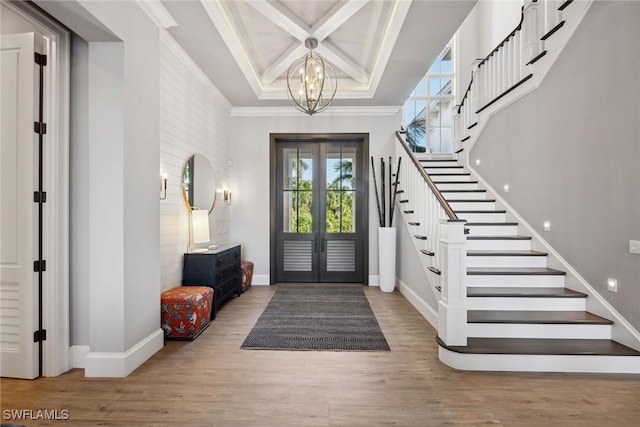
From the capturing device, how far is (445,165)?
619 cm

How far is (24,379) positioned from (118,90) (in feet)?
7.59

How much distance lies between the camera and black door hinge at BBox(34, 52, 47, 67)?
2.56 meters

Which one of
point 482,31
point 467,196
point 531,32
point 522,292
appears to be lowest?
point 522,292

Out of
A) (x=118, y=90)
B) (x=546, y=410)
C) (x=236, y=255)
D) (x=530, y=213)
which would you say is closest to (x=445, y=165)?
(x=530, y=213)

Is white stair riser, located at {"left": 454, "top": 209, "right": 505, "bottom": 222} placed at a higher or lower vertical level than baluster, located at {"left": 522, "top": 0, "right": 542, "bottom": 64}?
lower

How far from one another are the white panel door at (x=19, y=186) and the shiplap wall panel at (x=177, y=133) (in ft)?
3.51

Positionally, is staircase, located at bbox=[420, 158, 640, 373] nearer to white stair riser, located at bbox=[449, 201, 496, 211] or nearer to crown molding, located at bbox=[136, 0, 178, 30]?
white stair riser, located at bbox=[449, 201, 496, 211]

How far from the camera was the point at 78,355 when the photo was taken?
2.77 m

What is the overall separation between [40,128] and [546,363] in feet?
14.3

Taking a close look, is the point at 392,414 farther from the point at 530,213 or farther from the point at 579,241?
the point at 530,213

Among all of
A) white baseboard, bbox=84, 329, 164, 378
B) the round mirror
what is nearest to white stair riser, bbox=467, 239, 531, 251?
the round mirror

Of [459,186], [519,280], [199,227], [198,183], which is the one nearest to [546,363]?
[519,280]

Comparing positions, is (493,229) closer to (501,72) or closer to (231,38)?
(501,72)

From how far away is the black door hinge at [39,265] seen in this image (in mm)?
2564
